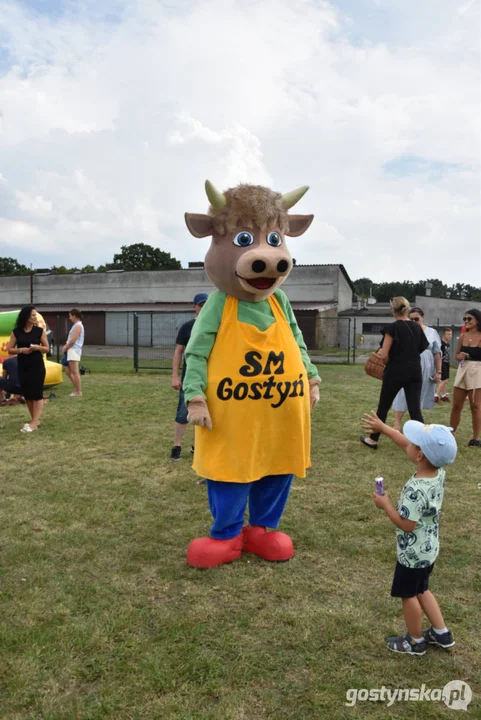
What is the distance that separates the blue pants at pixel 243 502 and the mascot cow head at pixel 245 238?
1213 millimetres

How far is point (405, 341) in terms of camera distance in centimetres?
610

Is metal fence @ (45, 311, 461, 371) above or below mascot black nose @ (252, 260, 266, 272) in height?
below

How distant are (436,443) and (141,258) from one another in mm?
63744

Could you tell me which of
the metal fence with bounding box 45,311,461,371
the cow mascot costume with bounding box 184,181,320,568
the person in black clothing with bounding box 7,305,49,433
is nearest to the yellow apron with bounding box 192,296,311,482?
the cow mascot costume with bounding box 184,181,320,568

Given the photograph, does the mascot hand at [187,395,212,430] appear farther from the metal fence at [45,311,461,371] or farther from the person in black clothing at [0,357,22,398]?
the metal fence at [45,311,461,371]

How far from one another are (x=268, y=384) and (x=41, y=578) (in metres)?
1.80

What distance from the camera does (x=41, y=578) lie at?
321cm

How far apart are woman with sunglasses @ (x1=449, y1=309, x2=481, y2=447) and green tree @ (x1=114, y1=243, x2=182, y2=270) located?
57.9m

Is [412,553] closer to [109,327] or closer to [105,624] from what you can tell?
[105,624]

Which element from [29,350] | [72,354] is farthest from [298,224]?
[72,354]

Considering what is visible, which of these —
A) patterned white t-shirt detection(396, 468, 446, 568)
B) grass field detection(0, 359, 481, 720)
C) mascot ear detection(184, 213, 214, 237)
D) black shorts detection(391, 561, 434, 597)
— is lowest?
grass field detection(0, 359, 481, 720)

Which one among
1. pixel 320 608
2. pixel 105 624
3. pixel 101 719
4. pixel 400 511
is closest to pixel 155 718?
pixel 101 719

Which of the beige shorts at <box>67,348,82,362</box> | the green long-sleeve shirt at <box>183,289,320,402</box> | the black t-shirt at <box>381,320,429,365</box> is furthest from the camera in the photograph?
the beige shorts at <box>67,348,82,362</box>

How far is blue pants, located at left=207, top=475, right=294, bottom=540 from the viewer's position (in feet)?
11.1
